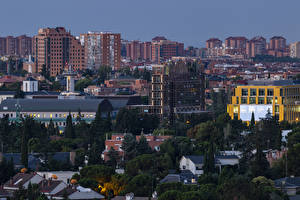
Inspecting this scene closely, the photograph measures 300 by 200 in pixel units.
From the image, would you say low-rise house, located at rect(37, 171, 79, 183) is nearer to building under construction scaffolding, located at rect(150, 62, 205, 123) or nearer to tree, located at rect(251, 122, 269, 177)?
tree, located at rect(251, 122, 269, 177)

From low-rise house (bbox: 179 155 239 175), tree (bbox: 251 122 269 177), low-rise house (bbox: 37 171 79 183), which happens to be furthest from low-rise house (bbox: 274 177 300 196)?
low-rise house (bbox: 37 171 79 183)

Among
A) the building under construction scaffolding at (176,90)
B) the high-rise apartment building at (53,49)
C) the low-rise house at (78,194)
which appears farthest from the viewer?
the high-rise apartment building at (53,49)

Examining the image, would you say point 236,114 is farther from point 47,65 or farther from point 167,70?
point 47,65

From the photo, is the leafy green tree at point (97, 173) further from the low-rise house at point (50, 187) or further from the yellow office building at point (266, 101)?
the yellow office building at point (266, 101)

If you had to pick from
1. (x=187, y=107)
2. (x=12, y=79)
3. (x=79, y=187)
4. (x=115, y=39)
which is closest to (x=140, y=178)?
(x=79, y=187)

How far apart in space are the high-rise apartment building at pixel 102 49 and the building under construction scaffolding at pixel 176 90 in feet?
268

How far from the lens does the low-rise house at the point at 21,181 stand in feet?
169

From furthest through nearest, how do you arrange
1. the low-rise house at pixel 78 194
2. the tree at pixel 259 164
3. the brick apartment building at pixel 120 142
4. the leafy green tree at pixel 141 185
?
the brick apartment building at pixel 120 142
the tree at pixel 259 164
the leafy green tree at pixel 141 185
the low-rise house at pixel 78 194

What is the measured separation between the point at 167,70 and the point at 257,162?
3971 centimetres

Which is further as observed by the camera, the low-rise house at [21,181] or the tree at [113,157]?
the tree at [113,157]

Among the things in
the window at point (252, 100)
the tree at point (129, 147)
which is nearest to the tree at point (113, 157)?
the tree at point (129, 147)

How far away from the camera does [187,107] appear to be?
95.4 m

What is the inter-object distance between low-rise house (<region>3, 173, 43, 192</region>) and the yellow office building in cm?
3497

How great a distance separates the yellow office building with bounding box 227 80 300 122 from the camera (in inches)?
3447
